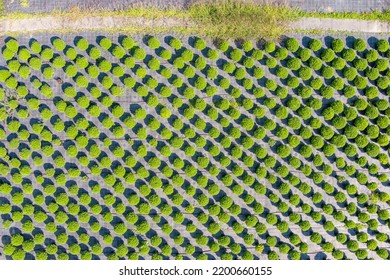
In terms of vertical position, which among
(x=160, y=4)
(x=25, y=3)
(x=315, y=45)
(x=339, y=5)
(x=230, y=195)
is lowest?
(x=230, y=195)

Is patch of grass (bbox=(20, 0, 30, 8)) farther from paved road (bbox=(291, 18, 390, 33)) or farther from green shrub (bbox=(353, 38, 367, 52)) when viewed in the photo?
green shrub (bbox=(353, 38, 367, 52))

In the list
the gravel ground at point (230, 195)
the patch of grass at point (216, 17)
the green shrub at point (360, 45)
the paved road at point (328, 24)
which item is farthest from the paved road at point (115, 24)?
the green shrub at point (360, 45)

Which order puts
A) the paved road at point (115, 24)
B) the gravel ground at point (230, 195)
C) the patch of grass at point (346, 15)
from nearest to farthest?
1. the gravel ground at point (230, 195)
2. the paved road at point (115, 24)
3. the patch of grass at point (346, 15)

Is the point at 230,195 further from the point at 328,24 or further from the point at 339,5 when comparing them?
the point at 339,5

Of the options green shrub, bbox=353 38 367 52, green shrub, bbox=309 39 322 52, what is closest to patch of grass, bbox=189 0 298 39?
green shrub, bbox=309 39 322 52

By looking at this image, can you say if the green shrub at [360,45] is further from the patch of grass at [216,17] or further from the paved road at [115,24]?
the patch of grass at [216,17]

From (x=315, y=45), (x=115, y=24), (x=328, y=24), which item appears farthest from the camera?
(x=328, y=24)

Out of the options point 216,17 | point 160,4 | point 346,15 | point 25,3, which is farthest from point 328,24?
point 25,3

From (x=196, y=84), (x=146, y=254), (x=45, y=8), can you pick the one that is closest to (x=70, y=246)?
(x=146, y=254)
